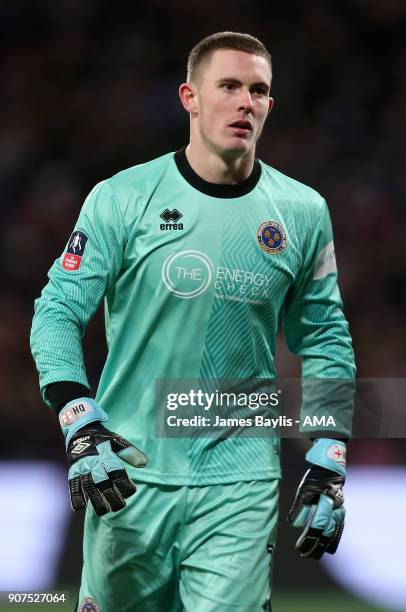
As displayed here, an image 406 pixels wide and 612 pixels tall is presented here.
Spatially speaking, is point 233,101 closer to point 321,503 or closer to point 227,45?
point 227,45

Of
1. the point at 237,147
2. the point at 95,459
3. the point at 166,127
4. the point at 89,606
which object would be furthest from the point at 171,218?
the point at 166,127

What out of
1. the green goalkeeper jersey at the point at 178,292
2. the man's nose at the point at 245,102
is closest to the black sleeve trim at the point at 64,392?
the green goalkeeper jersey at the point at 178,292

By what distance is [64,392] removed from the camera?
3904 millimetres

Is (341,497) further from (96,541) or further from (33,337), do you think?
(33,337)

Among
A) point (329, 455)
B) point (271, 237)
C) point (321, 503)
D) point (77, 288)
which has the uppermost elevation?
point (271, 237)

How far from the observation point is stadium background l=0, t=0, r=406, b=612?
887 cm

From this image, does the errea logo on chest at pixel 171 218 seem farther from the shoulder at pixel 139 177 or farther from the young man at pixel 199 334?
the shoulder at pixel 139 177

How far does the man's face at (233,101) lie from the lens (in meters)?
4.28

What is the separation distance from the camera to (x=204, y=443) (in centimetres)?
417

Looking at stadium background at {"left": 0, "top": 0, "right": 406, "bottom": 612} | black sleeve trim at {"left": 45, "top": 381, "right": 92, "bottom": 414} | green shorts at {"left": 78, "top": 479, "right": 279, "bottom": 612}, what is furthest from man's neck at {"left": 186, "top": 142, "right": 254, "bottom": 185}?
stadium background at {"left": 0, "top": 0, "right": 406, "bottom": 612}

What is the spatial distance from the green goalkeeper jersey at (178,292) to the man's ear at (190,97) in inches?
8.5

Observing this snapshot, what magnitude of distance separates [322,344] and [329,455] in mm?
401

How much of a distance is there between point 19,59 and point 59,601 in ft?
20.1

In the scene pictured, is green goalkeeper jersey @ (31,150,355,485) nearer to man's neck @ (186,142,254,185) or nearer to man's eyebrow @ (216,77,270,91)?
man's neck @ (186,142,254,185)
